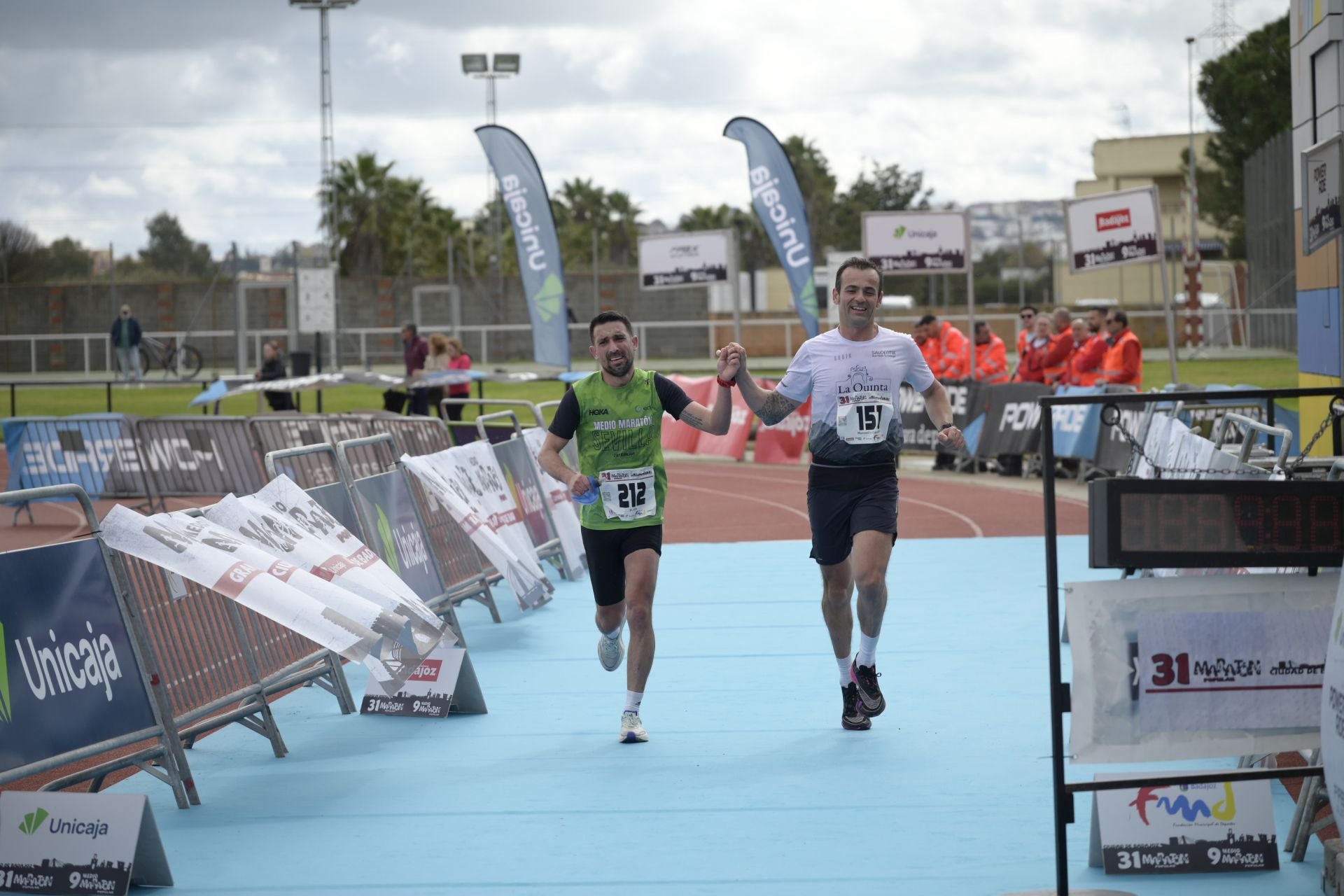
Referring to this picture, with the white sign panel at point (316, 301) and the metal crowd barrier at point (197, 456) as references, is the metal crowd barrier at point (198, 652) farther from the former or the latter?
the white sign panel at point (316, 301)

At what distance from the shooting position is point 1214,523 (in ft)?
13.9

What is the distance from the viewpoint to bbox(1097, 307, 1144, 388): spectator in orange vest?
1720 centimetres

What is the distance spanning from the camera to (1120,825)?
4844 millimetres

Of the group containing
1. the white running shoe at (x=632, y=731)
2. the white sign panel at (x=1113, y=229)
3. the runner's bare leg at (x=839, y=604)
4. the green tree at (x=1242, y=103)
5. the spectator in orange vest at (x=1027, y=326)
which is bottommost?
the white running shoe at (x=632, y=731)

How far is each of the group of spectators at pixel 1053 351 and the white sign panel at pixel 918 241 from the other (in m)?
1.50

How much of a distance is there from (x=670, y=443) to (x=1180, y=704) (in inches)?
746

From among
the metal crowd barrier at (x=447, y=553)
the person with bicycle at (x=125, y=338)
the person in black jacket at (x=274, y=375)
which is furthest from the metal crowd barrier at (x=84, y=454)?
the person with bicycle at (x=125, y=338)

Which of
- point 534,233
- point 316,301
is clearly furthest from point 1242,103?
point 534,233

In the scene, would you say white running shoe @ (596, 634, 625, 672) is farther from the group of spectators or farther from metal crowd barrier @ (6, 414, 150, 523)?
the group of spectators

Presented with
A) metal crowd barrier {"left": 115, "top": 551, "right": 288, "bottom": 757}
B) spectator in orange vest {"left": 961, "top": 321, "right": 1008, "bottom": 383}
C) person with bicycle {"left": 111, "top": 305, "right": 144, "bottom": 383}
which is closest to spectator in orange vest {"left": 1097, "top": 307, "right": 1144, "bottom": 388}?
spectator in orange vest {"left": 961, "top": 321, "right": 1008, "bottom": 383}

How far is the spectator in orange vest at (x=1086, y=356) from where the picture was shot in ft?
58.5

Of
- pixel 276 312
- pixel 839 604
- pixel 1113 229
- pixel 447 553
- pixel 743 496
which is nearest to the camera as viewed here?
pixel 839 604

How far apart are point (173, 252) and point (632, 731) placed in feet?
278

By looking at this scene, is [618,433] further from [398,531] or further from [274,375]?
[274,375]
